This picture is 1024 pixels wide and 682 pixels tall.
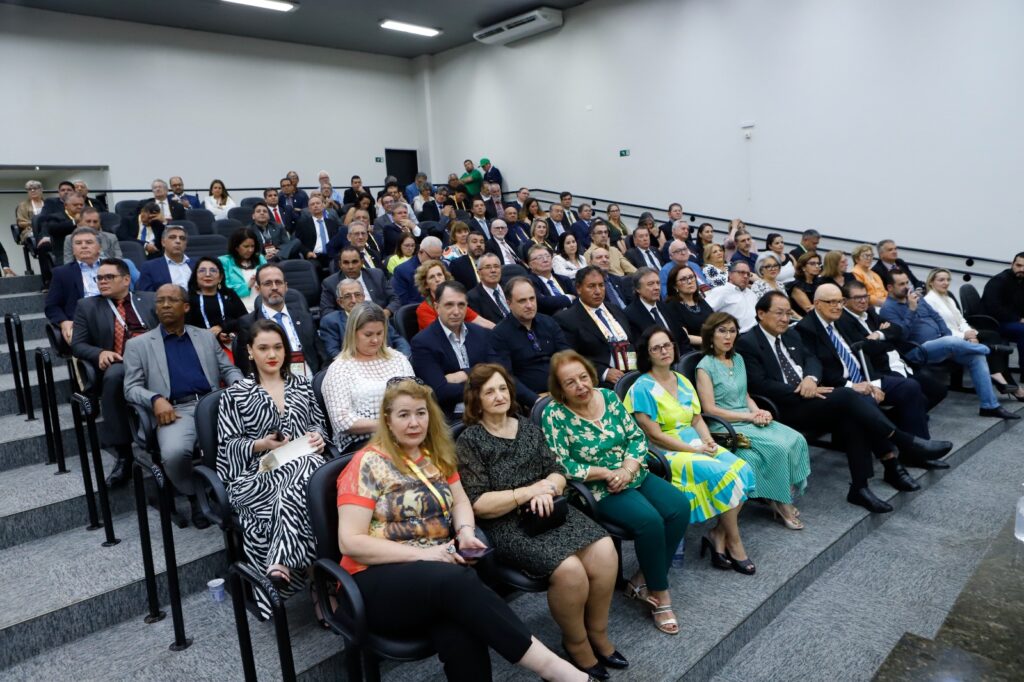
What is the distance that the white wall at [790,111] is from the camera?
20.5ft

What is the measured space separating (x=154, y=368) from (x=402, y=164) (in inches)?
388

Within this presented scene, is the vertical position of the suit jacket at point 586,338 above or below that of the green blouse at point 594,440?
above

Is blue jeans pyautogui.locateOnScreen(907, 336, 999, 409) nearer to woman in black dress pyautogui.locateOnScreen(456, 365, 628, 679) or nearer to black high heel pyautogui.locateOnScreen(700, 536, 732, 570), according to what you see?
black high heel pyautogui.locateOnScreen(700, 536, 732, 570)

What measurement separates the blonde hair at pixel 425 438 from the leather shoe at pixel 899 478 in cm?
256

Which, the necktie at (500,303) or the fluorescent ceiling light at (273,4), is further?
the fluorescent ceiling light at (273,4)

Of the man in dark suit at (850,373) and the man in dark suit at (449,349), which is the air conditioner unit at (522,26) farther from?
the man in dark suit at (449,349)

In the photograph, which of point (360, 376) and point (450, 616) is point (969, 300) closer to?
point (360, 376)

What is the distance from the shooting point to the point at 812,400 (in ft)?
11.1

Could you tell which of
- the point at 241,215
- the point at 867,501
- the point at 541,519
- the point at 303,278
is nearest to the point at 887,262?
the point at 867,501

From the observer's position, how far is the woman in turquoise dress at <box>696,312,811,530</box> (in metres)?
2.97

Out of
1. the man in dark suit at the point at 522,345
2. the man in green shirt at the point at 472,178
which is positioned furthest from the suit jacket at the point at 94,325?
the man in green shirt at the point at 472,178

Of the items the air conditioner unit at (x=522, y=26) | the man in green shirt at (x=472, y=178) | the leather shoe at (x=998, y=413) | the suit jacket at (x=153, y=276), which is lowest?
the leather shoe at (x=998, y=413)

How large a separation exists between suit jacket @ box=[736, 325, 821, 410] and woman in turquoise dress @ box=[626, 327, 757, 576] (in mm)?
688

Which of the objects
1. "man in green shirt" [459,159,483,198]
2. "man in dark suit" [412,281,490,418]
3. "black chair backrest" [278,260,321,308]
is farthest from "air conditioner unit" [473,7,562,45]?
"man in dark suit" [412,281,490,418]
